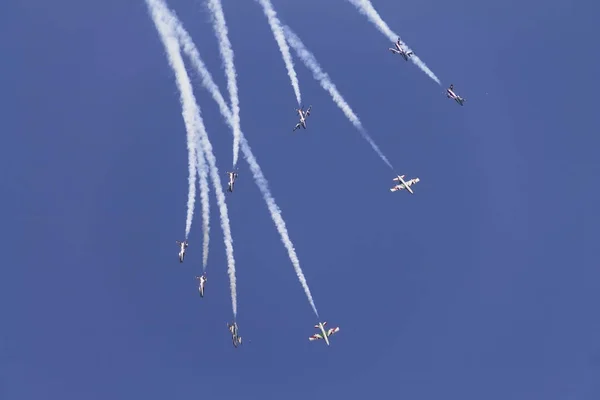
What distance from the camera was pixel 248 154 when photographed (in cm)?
7169

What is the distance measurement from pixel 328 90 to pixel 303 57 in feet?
13.0

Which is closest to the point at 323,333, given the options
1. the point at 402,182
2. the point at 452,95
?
the point at 402,182

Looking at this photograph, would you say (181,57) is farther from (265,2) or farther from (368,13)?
(368,13)

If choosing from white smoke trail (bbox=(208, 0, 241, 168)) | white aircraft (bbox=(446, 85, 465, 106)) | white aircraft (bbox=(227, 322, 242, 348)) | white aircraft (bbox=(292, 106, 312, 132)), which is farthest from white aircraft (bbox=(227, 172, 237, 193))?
white aircraft (bbox=(446, 85, 465, 106))

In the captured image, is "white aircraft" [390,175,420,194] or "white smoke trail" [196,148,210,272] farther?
"white aircraft" [390,175,420,194]

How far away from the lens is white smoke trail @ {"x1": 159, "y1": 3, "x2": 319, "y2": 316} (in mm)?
68625

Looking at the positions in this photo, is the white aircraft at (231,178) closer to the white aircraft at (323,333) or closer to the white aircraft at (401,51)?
the white aircraft at (323,333)

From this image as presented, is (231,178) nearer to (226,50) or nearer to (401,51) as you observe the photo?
(226,50)

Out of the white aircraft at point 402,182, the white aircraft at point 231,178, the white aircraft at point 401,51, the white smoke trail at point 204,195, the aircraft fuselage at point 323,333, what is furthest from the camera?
the white aircraft at point 402,182

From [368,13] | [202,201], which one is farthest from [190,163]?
[368,13]

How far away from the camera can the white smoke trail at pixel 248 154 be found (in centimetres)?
6862

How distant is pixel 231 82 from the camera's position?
70250 millimetres

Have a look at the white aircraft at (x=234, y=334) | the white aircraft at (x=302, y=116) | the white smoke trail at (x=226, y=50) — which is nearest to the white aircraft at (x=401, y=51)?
the white aircraft at (x=302, y=116)

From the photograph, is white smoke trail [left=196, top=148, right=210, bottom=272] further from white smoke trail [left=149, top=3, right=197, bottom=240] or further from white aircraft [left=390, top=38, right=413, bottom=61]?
white aircraft [left=390, top=38, right=413, bottom=61]
